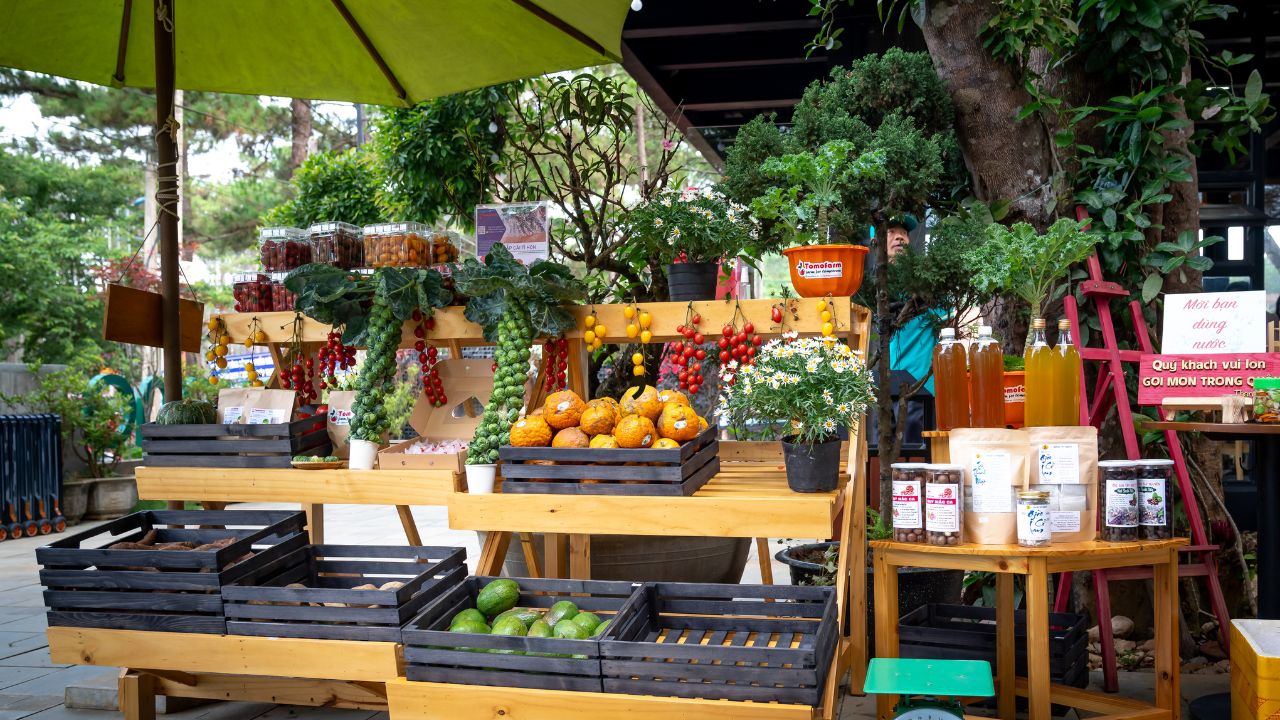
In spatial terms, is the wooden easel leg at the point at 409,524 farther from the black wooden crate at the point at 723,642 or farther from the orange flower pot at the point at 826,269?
the orange flower pot at the point at 826,269

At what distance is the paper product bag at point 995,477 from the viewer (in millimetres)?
2430

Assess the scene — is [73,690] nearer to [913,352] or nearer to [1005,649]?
[1005,649]

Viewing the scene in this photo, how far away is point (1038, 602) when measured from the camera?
7.65 feet

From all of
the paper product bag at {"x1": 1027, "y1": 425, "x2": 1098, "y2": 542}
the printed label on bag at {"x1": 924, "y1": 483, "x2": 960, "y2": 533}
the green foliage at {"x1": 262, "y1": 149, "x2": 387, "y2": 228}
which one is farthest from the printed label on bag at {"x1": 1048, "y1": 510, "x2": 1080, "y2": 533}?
the green foliage at {"x1": 262, "y1": 149, "x2": 387, "y2": 228}

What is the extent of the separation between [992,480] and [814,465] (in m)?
0.48

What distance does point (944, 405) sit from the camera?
2686 mm

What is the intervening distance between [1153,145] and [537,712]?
307 centimetres

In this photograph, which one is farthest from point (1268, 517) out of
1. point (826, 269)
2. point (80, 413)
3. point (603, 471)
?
point (80, 413)

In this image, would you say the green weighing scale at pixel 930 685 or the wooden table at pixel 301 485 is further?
the wooden table at pixel 301 485

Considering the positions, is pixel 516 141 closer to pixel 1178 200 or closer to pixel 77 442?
pixel 1178 200

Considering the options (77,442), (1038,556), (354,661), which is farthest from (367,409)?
(77,442)

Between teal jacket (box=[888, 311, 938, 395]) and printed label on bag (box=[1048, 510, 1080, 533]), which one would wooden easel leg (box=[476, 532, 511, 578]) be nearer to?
printed label on bag (box=[1048, 510, 1080, 533])

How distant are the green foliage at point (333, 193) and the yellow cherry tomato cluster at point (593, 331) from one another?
16.2 feet

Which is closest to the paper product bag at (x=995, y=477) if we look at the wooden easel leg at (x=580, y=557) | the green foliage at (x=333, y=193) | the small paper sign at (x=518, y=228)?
the wooden easel leg at (x=580, y=557)
